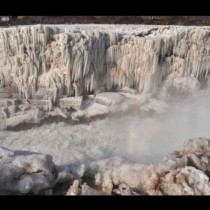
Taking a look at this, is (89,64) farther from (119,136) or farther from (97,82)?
(119,136)

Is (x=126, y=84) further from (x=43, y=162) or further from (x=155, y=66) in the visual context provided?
(x=43, y=162)

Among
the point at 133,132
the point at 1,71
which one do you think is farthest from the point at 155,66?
the point at 1,71

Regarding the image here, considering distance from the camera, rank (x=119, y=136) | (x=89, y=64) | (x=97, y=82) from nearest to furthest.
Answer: (x=119, y=136), (x=89, y=64), (x=97, y=82)

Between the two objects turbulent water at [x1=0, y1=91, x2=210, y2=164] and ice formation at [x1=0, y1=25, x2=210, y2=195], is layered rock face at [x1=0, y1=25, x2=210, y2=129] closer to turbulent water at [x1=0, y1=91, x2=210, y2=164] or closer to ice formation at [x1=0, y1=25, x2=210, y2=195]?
ice formation at [x1=0, y1=25, x2=210, y2=195]

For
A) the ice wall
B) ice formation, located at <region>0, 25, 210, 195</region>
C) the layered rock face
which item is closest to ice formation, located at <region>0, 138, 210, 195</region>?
ice formation, located at <region>0, 25, 210, 195</region>

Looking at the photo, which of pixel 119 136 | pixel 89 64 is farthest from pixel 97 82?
pixel 119 136

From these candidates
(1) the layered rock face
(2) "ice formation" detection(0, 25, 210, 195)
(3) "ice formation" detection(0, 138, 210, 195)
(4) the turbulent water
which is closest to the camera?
(3) "ice formation" detection(0, 138, 210, 195)

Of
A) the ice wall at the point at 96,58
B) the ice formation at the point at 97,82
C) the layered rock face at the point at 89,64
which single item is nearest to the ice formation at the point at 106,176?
the ice formation at the point at 97,82

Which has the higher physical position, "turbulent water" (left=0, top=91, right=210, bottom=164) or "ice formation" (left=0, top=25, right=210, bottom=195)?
"ice formation" (left=0, top=25, right=210, bottom=195)
